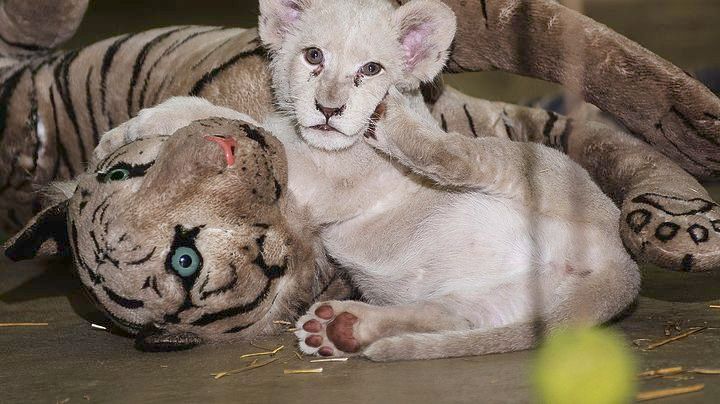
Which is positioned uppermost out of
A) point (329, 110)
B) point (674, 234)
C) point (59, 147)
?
point (329, 110)

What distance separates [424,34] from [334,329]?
86 cm

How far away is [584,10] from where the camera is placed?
6.85 m

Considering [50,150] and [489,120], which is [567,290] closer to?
[489,120]

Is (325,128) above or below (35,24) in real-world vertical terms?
above

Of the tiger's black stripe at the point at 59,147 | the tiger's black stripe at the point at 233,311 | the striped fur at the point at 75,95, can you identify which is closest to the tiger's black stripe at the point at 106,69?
the striped fur at the point at 75,95

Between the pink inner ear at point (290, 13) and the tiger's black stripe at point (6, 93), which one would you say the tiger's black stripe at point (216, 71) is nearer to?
the pink inner ear at point (290, 13)

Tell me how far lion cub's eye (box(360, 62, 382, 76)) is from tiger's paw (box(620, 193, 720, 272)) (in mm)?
680

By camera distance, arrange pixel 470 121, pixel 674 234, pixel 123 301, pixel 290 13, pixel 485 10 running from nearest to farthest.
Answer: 1. pixel 123 301
2. pixel 674 234
3. pixel 290 13
4. pixel 485 10
5. pixel 470 121

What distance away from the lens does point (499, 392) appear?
Answer: 209cm

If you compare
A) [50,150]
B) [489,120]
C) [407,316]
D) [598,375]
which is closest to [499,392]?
[598,375]

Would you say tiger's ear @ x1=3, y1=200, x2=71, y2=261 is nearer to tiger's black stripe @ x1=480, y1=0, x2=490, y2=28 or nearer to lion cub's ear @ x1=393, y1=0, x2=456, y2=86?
lion cub's ear @ x1=393, y1=0, x2=456, y2=86

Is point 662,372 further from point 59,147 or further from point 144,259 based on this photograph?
point 59,147

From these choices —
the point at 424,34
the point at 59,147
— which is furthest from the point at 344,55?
the point at 59,147

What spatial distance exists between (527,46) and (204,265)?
4.11 ft
